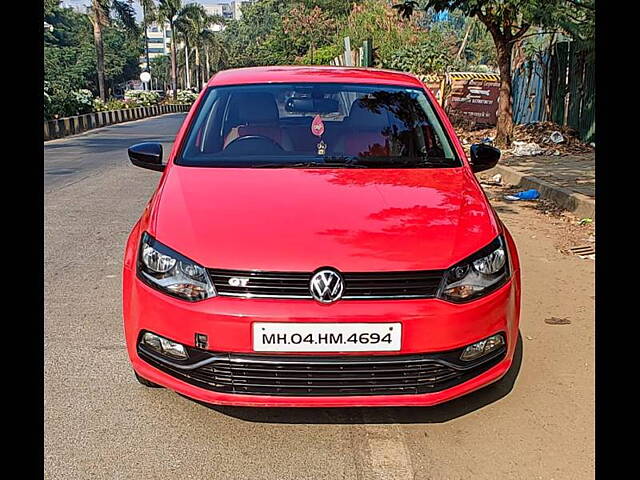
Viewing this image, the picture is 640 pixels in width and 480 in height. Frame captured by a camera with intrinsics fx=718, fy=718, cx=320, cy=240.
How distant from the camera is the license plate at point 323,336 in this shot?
274cm

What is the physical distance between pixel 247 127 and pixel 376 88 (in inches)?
33.3

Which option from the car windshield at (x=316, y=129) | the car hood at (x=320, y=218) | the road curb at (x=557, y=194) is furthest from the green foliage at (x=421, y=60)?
the car hood at (x=320, y=218)

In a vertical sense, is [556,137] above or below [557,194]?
above

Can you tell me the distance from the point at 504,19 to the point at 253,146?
1155cm

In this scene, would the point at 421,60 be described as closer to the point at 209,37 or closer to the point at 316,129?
the point at 316,129

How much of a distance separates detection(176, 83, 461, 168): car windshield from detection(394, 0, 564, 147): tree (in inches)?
272

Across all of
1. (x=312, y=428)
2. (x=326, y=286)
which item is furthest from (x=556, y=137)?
(x=326, y=286)

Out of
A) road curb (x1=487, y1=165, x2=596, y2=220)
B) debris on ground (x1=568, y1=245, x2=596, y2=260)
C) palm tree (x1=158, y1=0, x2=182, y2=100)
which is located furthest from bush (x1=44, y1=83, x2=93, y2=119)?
palm tree (x1=158, y1=0, x2=182, y2=100)

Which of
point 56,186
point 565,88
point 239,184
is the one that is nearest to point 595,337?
point 239,184

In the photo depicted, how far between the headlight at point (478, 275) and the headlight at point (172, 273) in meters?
0.95

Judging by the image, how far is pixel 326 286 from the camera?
9.11 feet

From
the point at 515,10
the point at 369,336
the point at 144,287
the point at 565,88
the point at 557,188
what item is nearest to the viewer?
the point at 369,336

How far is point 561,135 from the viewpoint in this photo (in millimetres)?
15000
